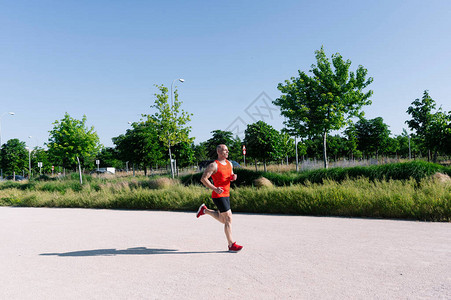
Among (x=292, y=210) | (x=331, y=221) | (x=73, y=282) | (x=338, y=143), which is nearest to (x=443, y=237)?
(x=331, y=221)

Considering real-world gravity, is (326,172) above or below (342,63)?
below

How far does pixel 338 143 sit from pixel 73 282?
4672cm

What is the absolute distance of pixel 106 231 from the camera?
279 inches

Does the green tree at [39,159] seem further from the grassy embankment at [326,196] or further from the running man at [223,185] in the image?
the running man at [223,185]

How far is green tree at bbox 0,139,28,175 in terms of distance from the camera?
4744 cm

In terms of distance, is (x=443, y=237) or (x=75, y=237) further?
(x=75, y=237)

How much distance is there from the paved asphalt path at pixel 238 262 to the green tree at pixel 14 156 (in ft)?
159

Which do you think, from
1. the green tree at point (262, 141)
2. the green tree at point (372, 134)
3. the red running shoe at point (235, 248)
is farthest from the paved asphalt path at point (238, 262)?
the green tree at point (372, 134)

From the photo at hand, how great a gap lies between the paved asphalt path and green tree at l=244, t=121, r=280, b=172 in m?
22.4

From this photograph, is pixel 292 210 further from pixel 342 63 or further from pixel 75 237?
pixel 342 63

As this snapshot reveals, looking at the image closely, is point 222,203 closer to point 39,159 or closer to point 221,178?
point 221,178

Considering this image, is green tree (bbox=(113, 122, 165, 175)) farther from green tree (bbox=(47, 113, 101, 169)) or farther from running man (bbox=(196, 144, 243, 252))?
running man (bbox=(196, 144, 243, 252))

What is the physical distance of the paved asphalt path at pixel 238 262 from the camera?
3.22 m

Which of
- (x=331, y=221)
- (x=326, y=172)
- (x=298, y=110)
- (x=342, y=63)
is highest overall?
(x=342, y=63)
